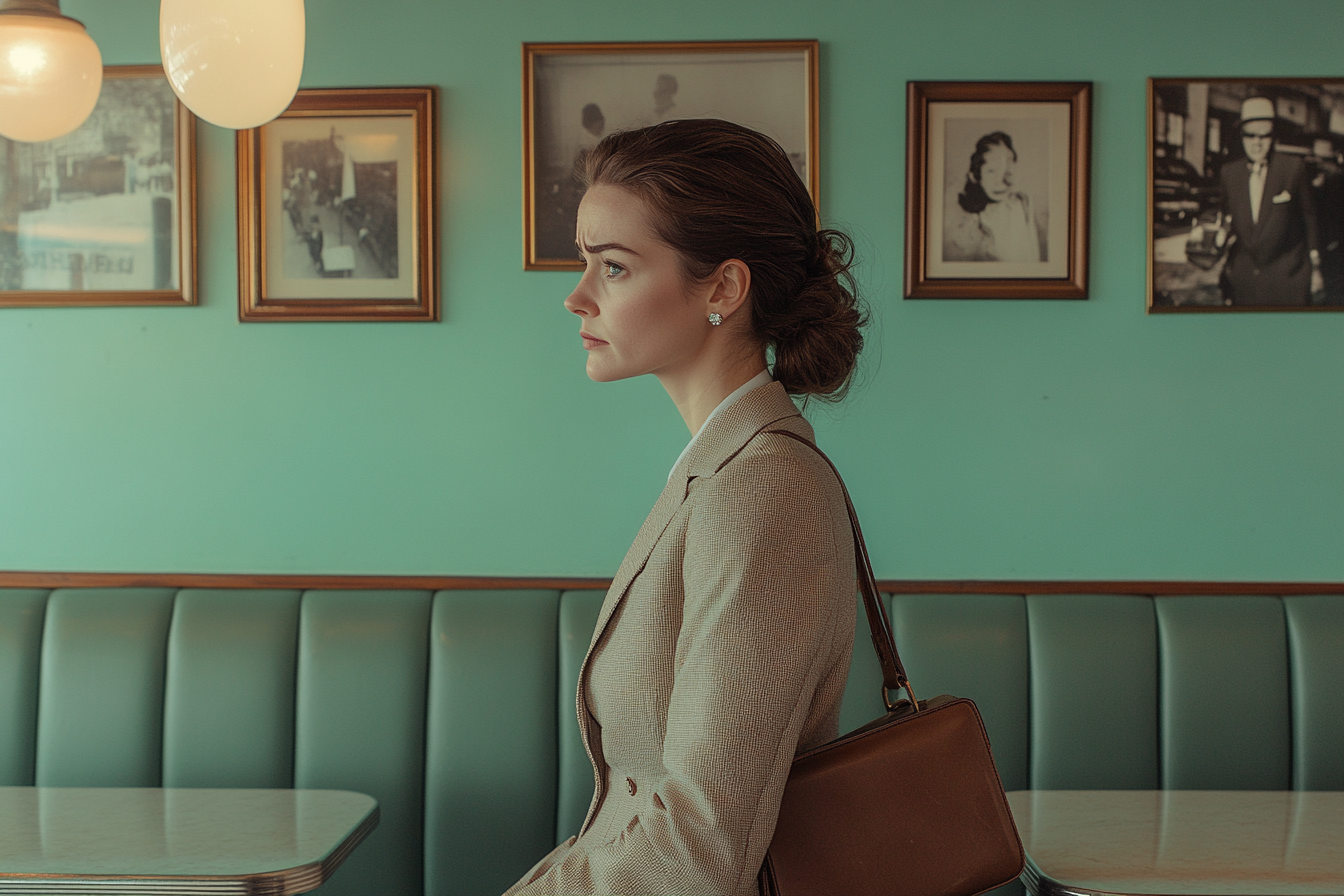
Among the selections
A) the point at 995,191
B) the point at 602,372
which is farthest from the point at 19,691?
the point at 995,191

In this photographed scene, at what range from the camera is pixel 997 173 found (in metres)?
2.03

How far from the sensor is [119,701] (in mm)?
1925

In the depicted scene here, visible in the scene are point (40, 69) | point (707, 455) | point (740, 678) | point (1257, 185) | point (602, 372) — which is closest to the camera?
point (740, 678)

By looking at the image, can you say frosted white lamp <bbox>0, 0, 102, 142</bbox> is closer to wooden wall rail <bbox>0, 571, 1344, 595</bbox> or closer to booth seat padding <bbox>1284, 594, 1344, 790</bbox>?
wooden wall rail <bbox>0, 571, 1344, 595</bbox>

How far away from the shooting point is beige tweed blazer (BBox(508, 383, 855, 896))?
0.83 m

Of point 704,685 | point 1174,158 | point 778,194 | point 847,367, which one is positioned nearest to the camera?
point 704,685

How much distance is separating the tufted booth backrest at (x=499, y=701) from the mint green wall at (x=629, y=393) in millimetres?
191

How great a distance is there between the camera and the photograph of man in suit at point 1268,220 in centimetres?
199

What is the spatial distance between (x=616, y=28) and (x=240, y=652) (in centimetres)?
145

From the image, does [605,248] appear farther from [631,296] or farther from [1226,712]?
[1226,712]

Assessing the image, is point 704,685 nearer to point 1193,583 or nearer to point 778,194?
point 778,194

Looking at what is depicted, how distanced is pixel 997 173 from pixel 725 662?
153 cm

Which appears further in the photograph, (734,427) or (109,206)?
(109,206)

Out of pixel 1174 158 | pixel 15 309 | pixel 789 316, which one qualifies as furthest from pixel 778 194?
pixel 15 309
